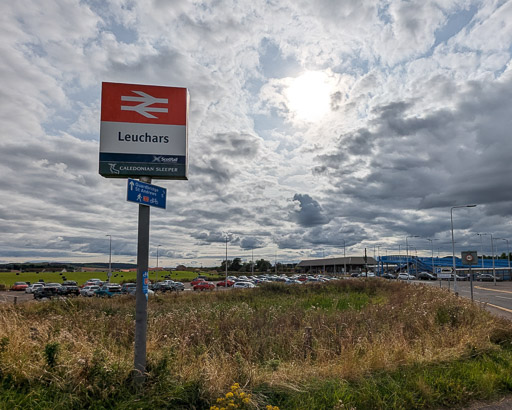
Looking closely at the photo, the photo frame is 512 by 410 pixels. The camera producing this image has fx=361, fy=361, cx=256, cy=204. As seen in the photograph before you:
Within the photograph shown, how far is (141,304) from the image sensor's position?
17.3ft

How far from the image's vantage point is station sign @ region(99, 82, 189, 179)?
588cm

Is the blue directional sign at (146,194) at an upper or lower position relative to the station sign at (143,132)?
lower

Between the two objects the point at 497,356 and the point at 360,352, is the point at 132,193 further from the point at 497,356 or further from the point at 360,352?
the point at 497,356

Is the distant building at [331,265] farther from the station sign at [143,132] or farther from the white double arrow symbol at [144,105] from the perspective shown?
the white double arrow symbol at [144,105]

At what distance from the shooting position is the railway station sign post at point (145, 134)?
5855mm

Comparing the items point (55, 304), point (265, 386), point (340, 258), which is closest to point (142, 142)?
point (265, 386)

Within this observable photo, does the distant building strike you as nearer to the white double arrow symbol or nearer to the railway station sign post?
the railway station sign post

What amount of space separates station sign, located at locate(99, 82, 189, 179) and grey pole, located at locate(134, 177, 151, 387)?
0.81 metres

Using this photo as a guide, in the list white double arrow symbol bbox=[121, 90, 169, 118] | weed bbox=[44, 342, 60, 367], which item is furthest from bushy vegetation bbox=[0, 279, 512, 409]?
white double arrow symbol bbox=[121, 90, 169, 118]

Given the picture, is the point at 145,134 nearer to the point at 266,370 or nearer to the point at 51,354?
the point at 51,354

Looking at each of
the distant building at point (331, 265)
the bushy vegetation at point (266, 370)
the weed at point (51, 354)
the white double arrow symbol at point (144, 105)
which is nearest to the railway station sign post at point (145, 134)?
the white double arrow symbol at point (144, 105)

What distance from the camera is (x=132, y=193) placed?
533 centimetres

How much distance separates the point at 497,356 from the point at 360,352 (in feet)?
9.60

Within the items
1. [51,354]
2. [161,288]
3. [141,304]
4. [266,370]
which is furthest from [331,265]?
[51,354]
